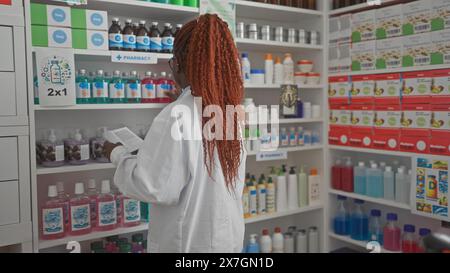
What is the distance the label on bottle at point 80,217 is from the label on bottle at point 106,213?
66mm

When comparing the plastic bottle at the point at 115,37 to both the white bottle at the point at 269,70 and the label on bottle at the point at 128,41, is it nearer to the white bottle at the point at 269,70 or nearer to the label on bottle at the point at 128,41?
the label on bottle at the point at 128,41

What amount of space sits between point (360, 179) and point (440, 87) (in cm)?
90

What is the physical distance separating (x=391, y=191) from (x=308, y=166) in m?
0.77

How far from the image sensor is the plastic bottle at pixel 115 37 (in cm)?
235

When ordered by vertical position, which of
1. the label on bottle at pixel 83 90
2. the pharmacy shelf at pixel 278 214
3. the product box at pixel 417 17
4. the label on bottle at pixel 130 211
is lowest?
the pharmacy shelf at pixel 278 214

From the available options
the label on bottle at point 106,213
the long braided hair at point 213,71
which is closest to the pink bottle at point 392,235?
the long braided hair at point 213,71

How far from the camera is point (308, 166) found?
3.50 m

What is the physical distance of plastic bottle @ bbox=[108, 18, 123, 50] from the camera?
7.72 ft

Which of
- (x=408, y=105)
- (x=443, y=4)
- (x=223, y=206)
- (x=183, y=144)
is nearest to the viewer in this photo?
(x=183, y=144)

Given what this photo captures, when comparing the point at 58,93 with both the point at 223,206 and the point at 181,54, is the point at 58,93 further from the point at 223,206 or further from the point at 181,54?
the point at 223,206

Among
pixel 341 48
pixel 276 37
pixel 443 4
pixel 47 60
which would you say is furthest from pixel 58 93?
pixel 443 4

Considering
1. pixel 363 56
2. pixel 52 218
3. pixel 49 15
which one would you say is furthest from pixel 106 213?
pixel 363 56

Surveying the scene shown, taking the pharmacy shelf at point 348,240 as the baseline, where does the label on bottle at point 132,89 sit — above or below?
above

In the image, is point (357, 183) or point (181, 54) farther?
point (357, 183)
